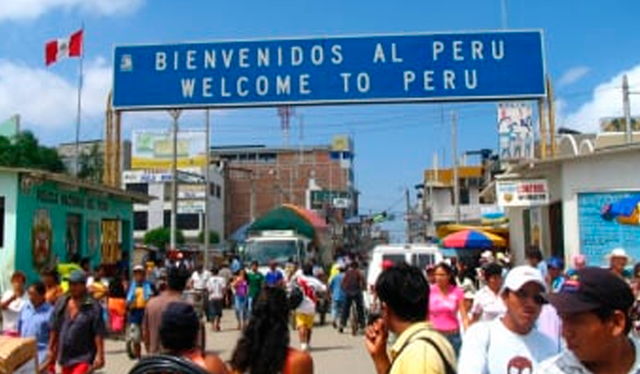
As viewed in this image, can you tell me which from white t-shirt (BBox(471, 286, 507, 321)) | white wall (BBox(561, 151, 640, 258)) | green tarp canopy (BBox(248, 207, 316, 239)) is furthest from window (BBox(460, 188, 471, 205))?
white t-shirt (BBox(471, 286, 507, 321))

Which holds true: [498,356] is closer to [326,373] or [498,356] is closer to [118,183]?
[326,373]

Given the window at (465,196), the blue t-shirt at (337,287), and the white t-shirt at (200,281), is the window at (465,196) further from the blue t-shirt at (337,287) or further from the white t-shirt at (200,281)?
the white t-shirt at (200,281)

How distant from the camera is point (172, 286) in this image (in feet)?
23.6

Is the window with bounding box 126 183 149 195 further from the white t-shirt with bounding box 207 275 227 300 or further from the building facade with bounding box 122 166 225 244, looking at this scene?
the white t-shirt with bounding box 207 275 227 300

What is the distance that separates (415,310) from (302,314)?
10.7m

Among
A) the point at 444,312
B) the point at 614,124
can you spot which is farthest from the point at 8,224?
the point at 614,124

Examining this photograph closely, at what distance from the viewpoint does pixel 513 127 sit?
37.8m

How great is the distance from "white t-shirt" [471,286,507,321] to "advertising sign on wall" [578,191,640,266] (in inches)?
351

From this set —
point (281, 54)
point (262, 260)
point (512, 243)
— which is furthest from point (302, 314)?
point (262, 260)

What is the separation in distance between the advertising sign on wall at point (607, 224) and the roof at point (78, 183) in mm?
11278

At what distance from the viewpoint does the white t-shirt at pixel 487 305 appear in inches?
305

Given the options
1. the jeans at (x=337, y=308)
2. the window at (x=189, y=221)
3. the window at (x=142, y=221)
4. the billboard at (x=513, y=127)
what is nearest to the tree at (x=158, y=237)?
the window at (x=189, y=221)

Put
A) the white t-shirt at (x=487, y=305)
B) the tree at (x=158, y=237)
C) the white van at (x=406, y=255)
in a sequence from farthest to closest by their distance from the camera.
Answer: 1. the tree at (x=158, y=237)
2. the white van at (x=406, y=255)
3. the white t-shirt at (x=487, y=305)

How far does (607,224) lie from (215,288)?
9382 millimetres
